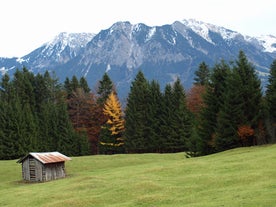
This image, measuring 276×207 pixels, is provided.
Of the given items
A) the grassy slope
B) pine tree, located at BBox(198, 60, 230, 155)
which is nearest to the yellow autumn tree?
pine tree, located at BBox(198, 60, 230, 155)

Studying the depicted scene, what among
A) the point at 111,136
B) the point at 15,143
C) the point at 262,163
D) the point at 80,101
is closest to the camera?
the point at 262,163

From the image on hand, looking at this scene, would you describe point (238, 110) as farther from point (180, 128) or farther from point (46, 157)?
point (180, 128)

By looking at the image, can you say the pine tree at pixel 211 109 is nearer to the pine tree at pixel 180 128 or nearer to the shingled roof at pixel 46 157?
the shingled roof at pixel 46 157

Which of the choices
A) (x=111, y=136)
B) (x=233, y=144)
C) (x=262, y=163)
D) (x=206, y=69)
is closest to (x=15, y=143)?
(x=111, y=136)

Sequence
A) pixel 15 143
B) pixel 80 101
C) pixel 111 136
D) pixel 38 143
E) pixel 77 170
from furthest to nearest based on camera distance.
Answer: pixel 80 101 → pixel 111 136 → pixel 38 143 → pixel 15 143 → pixel 77 170

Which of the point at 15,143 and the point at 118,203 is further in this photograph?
the point at 15,143

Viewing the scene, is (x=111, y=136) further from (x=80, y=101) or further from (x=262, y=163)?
(x=262, y=163)

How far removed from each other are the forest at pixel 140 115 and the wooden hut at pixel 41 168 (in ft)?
73.3

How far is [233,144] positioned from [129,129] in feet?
120

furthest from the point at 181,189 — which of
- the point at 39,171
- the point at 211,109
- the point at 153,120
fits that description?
the point at 153,120

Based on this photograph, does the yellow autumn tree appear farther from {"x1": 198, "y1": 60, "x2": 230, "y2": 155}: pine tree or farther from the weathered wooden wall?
the weathered wooden wall

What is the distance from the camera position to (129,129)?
300 feet

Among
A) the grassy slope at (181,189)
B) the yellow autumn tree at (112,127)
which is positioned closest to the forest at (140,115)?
A: the yellow autumn tree at (112,127)

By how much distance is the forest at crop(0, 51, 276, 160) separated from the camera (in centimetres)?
5791
